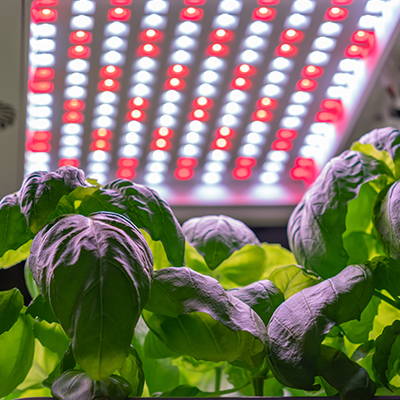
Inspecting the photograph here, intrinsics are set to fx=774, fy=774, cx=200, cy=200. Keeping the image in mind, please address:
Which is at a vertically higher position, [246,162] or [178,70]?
[178,70]

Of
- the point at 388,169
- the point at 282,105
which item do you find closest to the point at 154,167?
the point at 282,105

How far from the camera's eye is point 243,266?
451 millimetres

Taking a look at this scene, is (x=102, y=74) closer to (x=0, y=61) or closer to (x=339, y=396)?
(x=0, y=61)

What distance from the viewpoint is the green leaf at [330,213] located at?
0.40 m

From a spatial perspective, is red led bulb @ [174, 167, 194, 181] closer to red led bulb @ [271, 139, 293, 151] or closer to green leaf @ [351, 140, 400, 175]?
red led bulb @ [271, 139, 293, 151]

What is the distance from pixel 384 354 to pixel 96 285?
0.15m

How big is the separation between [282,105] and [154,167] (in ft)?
0.56

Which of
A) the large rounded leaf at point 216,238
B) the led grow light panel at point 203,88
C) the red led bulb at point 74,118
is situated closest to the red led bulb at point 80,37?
the led grow light panel at point 203,88

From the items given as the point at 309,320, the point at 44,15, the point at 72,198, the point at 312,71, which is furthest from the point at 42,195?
the point at 312,71

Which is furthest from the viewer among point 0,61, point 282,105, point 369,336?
point 282,105

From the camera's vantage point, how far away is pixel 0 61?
0.77 meters

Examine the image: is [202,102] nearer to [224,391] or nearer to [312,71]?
[312,71]

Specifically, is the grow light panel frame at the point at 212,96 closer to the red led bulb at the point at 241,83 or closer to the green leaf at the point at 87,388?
the red led bulb at the point at 241,83

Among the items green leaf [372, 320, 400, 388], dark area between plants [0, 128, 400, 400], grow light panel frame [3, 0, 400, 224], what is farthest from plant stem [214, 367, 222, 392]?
grow light panel frame [3, 0, 400, 224]
